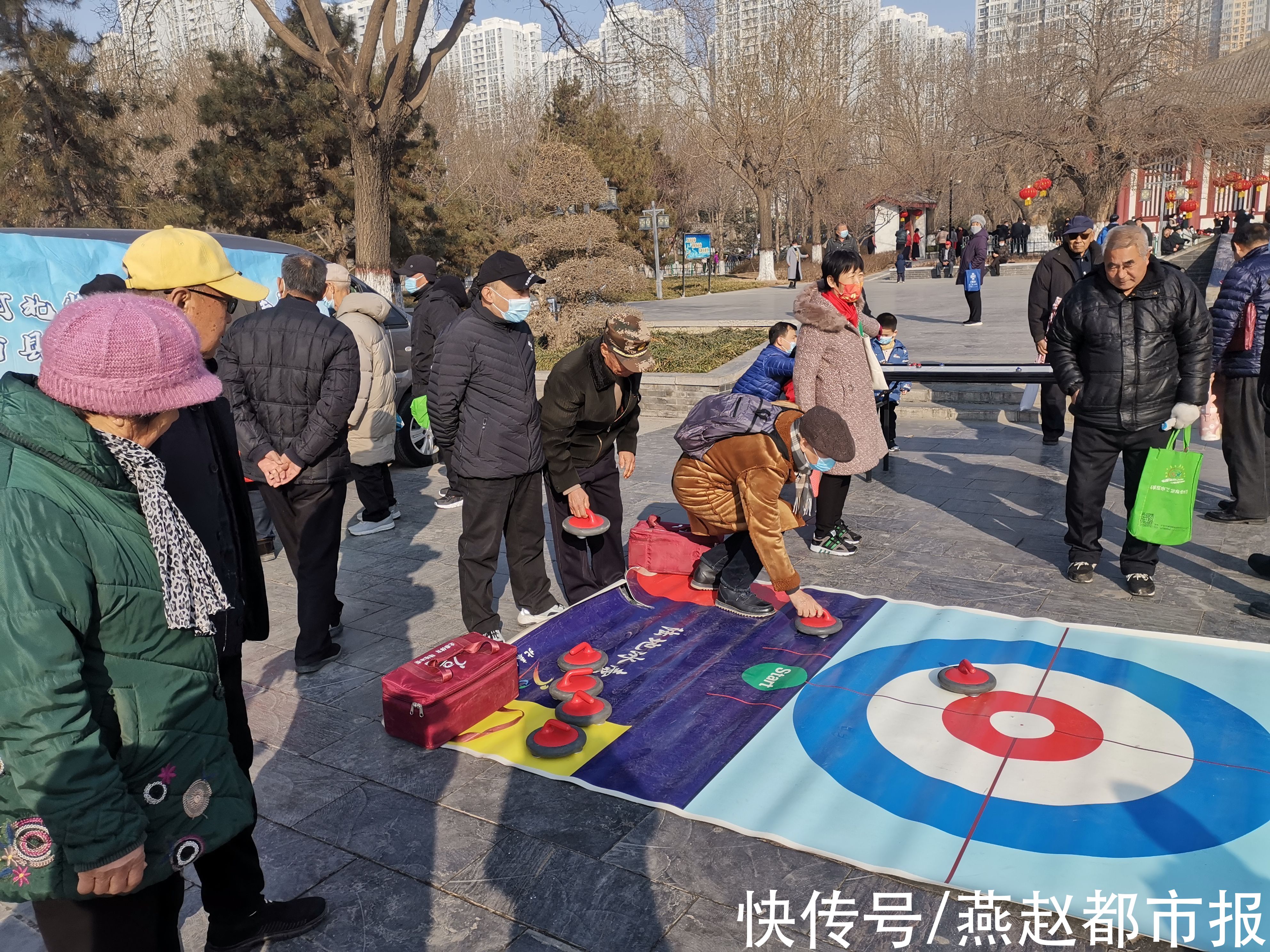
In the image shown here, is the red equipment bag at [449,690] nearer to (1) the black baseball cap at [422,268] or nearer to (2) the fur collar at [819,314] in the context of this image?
(2) the fur collar at [819,314]

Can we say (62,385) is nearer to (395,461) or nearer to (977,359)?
(395,461)

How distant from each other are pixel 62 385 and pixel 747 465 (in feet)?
10.2

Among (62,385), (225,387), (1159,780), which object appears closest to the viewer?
(62,385)

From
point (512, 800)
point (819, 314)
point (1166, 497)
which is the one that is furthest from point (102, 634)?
point (1166, 497)

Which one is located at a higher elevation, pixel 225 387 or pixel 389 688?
pixel 225 387

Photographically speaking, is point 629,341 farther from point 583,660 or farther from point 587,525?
point 583,660

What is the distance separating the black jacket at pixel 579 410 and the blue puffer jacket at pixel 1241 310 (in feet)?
13.2

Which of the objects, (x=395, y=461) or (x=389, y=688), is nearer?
(x=389, y=688)

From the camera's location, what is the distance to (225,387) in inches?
173

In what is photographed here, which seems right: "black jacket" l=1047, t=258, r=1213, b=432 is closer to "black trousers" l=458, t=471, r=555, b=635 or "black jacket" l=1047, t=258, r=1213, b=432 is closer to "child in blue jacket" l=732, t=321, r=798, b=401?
"child in blue jacket" l=732, t=321, r=798, b=401

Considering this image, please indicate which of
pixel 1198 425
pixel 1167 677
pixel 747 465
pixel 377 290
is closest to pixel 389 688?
pixel 747 465

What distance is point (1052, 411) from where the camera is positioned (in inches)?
320

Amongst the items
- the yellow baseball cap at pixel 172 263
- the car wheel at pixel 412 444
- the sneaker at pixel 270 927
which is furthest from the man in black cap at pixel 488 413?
the car wheel at pixel 412 444

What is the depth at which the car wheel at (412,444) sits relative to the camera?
29.5 ft
